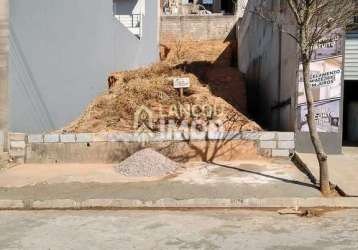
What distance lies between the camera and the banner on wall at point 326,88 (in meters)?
10.6

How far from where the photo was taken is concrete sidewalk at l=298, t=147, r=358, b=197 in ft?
25.7

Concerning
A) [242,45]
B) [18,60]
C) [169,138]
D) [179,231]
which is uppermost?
[242,45]

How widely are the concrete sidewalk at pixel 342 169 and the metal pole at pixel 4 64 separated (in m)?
6.42

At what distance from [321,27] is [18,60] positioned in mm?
6640

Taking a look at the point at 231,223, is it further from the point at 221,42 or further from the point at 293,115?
the point at 221,42

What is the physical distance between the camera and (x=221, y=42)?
30.0m

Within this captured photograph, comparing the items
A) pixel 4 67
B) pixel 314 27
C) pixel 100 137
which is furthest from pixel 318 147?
pixel 4 67

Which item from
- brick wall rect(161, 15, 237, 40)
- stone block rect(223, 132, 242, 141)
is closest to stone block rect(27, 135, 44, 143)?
stone block rect(223, 132, 242, 141)

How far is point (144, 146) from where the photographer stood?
10602 millimetres

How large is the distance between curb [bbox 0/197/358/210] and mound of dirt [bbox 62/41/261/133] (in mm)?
4057

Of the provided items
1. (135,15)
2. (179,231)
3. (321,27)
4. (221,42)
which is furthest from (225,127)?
(221,42)

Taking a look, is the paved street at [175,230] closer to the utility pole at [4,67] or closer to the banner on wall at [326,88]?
the utility pole at [4,67]

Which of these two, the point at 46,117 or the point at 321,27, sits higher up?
the point at 321,27

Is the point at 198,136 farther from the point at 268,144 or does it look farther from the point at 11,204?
the point at 11,204
